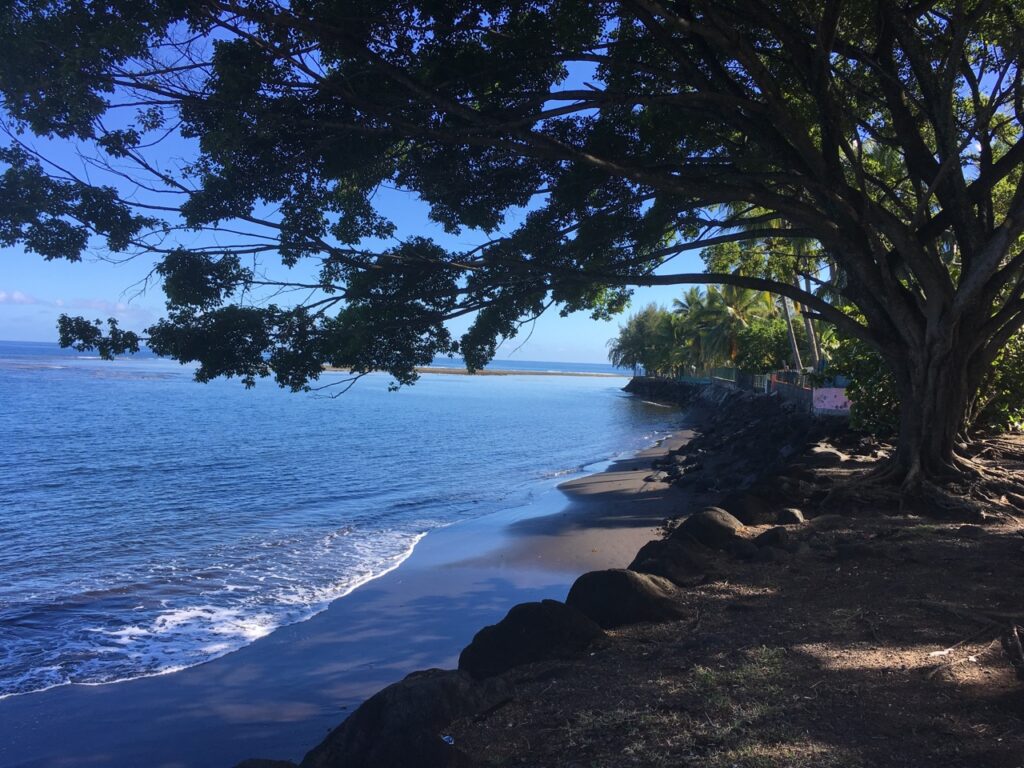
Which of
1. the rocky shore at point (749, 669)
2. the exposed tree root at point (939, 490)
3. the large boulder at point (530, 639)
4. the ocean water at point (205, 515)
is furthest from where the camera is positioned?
the exposed tree root at point (939, 490)

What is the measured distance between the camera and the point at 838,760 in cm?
337

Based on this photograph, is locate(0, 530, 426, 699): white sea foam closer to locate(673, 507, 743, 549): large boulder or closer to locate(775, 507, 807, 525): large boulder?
locate(673, 507, 743, 549): large boulder

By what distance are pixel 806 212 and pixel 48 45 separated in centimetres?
785

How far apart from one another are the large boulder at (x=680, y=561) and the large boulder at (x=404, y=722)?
281 centimetres

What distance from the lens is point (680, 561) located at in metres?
7.43

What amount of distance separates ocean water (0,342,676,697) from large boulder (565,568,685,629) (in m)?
4.03

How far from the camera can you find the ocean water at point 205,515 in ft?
27.7

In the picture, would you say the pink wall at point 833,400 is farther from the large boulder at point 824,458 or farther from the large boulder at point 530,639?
the large boulder at point 530,639

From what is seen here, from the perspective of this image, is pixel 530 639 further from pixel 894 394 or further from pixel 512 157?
pixel 894 394

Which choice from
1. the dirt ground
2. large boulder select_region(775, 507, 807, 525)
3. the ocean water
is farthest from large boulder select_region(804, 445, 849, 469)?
the dirt ground

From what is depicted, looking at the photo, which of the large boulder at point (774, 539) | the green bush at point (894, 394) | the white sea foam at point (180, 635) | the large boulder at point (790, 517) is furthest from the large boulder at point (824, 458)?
the white sea foam at point (180, 635)

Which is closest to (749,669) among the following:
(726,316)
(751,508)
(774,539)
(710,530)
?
(774,539)

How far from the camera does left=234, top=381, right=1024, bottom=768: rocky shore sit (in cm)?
365

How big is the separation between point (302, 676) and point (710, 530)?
4494mm
